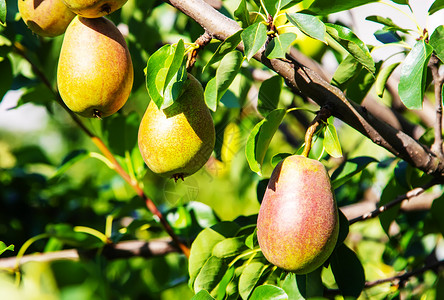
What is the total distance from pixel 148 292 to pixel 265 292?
984 mm

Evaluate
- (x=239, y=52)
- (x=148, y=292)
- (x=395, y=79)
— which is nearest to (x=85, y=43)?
(x=239, y=52)

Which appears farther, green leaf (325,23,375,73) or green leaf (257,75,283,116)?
green leaf (257,75,283,116)

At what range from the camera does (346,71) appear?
103 centimetres

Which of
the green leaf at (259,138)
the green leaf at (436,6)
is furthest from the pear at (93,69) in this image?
the green leaf at (436,6)

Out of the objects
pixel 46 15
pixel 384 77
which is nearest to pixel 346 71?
pixel 384 77

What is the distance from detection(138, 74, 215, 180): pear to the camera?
91 centimetres

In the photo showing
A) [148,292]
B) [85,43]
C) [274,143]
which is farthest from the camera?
[274,143]

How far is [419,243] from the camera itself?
1556 millimetres

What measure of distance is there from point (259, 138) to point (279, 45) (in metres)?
0.17

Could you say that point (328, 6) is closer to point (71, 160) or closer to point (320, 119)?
point (320, 119)

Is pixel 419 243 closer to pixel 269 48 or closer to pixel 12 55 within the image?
pixel 269 48

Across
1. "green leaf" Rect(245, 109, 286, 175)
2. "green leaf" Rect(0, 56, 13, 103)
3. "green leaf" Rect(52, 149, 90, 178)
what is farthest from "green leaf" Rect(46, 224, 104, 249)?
"green leaf" Rect(245, 109, 286, 175)

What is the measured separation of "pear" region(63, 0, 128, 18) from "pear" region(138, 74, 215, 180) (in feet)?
0.61

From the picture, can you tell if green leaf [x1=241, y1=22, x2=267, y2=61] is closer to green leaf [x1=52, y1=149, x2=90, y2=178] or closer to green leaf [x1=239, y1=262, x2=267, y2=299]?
green leaf [x1=239, y1=262, x2=267, y2=299]
